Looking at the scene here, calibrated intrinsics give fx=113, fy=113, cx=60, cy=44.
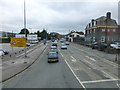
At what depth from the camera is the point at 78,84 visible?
8469 millimetres

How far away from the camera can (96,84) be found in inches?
330

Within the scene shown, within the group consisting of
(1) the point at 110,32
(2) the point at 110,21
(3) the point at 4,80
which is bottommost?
(3) the point at 4,80

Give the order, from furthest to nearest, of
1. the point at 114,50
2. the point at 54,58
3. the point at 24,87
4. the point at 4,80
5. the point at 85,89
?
the point at 114,50 → the point at 54,58 → the point at 4,80 → the point at 24,87 → the point at 85,89

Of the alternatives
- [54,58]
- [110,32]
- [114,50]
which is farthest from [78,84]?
[110,32]

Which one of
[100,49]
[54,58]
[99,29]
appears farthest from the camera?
[99,29]

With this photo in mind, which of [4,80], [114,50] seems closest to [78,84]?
[4,80]

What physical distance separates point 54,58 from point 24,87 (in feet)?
29.9

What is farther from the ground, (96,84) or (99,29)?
(99,29)

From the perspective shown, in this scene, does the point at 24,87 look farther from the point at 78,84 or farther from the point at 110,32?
the point at 110,32

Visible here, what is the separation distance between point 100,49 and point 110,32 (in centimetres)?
2841

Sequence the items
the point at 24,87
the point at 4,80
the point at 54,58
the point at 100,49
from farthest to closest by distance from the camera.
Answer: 1. the point at 100,49
2. the point at 54,58
3. the point at 4,80
4. the point at 24,87

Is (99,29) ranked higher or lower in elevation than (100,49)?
higher

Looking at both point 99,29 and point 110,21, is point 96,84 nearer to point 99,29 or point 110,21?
point 99,29

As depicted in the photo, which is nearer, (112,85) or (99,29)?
(112,85)
